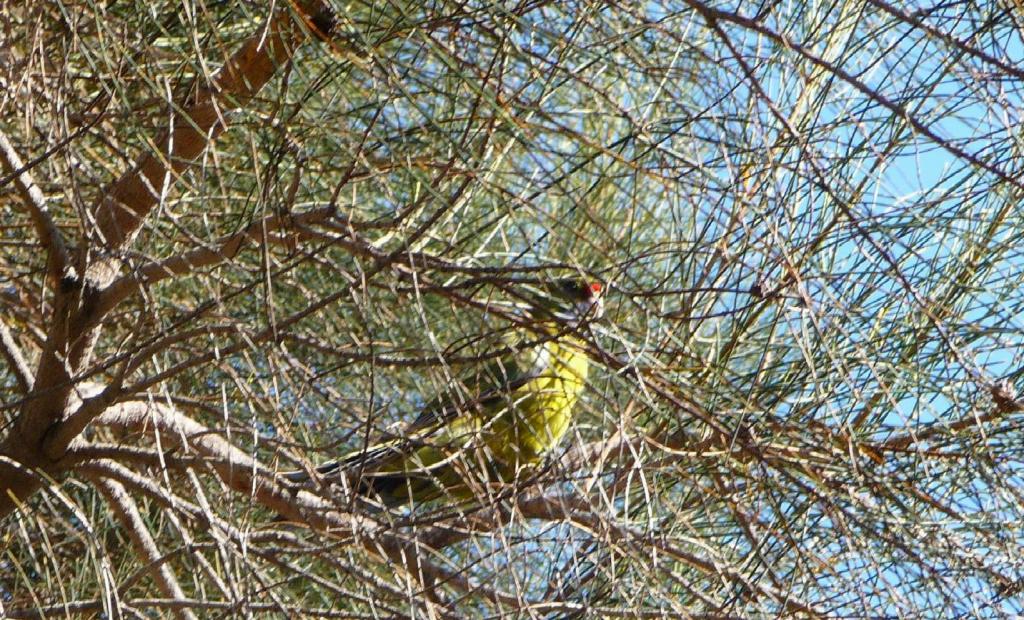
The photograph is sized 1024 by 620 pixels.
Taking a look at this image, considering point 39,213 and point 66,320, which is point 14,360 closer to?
point 66,320

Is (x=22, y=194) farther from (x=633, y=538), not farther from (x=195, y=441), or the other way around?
(x=633, y=538)

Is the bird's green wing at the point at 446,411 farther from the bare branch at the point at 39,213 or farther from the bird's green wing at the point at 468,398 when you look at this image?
the bare branch at the point at 39,213

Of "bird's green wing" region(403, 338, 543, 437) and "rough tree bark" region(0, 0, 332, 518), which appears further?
"rough tree bark" region(0, 0, 332, 518)

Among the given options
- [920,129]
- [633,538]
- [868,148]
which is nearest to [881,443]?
[868,148]

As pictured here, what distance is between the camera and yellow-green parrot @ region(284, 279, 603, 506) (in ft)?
4.54

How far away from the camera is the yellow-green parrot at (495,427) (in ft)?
4.54

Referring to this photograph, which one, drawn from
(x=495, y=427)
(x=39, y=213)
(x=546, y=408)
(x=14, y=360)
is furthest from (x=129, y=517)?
(x=495, y=427)

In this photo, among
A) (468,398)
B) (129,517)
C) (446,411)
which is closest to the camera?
(468,398)

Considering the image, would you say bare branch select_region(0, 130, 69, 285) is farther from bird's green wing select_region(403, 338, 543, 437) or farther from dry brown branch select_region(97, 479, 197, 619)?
bird's green wing select_region(403, 338, 543, 437)

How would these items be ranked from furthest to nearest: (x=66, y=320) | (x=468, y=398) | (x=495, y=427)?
(x=495, y=427) → (x=66, y=320) → (x=468, y=398)

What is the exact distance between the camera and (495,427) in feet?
8.45

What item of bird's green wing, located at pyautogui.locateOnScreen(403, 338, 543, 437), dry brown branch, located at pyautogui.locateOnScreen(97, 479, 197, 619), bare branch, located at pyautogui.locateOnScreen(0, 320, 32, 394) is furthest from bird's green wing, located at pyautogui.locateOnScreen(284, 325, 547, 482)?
bare branch, located at pyautogui.locateOnScreen(0, 320, 32, 394)

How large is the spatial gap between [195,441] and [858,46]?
105 cm

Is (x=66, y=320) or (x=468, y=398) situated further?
(x=66, y=320)
